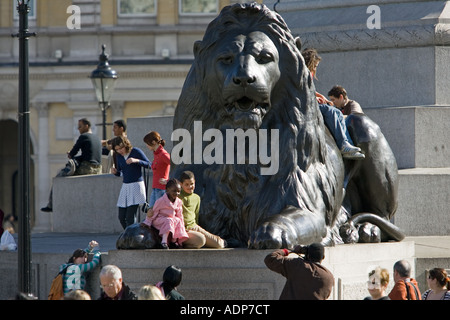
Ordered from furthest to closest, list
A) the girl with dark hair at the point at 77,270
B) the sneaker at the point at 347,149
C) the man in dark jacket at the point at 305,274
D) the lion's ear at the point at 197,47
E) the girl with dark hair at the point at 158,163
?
the girl with dark hair at the point at 158,163, the sneaker at the point at 347,149, the lion's ear at the point at 197,47, the girl with dark hair at the point at 77,270, the man in dark jacket at the point at 305,274

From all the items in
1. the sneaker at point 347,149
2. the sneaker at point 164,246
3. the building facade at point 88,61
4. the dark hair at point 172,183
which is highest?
the building facade at point 88,61

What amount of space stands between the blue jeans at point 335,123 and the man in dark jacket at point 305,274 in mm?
2651

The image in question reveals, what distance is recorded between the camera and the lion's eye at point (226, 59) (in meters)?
10.4

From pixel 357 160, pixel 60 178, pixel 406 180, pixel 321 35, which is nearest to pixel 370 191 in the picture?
pixel 357 160

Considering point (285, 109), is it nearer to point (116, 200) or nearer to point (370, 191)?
point (370, 191)

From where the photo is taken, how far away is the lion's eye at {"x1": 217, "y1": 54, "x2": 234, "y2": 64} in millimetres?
10359

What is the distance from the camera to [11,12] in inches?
1949

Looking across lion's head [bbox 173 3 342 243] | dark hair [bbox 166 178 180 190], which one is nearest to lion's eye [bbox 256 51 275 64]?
lion's head [bbox 173 3 342 243]

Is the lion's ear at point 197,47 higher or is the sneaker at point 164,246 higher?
the lion's ear at point 197,47

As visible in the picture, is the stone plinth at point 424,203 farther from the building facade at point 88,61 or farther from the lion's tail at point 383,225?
the building facade at point 88,61

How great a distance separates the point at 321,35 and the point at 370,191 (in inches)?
152

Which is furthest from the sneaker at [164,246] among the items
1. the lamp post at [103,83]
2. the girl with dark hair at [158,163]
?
the lamp post at [103,83]

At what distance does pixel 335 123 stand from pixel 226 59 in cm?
169

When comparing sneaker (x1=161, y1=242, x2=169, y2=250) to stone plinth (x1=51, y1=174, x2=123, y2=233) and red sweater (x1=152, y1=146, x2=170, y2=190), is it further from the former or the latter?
stone plinth (x1=51, y1=174, x2=123, y2=233)
